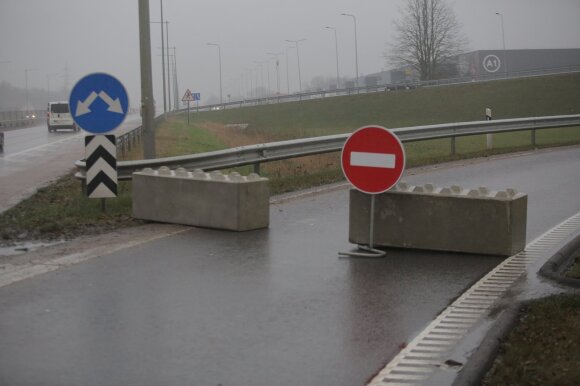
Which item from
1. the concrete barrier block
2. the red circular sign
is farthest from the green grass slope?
the red circular sign

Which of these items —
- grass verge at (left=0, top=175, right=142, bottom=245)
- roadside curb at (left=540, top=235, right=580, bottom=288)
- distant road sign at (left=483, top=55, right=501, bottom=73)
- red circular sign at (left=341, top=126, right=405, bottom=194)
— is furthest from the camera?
distant road sign at (left=483, top=55, right=501, bottom=73)

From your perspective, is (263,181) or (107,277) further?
(263,181)

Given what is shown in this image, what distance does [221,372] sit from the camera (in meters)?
5.12

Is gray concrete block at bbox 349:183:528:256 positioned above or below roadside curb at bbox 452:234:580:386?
above

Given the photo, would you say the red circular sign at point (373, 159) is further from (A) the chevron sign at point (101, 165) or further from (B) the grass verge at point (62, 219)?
(A) the chevron sign at point (101, 165)

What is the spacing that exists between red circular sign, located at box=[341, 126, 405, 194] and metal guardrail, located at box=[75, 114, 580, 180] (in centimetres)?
446

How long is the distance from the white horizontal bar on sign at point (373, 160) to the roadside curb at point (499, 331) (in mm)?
1929

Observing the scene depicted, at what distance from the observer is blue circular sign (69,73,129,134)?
36.4 feet

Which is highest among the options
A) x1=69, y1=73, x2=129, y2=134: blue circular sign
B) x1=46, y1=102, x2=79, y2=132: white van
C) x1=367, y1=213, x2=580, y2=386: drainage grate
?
x1=46, y1=102, x2=79, y2=132: white van

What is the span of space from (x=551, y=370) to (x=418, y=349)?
0.96 meters

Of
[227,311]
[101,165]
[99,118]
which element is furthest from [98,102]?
[227,311]

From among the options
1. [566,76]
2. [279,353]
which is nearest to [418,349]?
[279,353]

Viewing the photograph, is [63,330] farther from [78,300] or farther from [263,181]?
[263,181]

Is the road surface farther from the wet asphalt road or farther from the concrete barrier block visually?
the wet asphalt road
